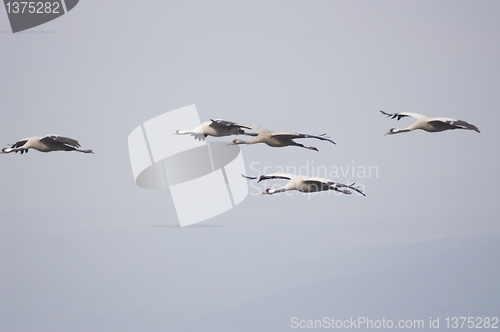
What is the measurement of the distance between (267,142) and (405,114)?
4.83 m

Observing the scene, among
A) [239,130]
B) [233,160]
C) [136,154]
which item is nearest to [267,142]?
[239,130]

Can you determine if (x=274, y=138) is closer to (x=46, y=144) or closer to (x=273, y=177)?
(x=273, y=177)

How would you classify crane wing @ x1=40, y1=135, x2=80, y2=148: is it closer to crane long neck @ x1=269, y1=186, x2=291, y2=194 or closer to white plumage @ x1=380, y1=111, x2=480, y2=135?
crane long neck @ x1=269, y1=186, x2=291, y2=194

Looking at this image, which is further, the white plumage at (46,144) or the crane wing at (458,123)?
the white plumage at (46,144)

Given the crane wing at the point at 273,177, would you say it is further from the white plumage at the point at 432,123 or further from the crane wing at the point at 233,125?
the white plumage at the point at 432,123

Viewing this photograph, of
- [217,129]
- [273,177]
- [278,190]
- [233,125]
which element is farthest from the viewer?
[217,129]

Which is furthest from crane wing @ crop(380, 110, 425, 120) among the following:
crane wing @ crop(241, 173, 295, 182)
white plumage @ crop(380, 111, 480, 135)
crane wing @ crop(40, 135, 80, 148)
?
crane wing @ crop(40, 135, 80, 148)

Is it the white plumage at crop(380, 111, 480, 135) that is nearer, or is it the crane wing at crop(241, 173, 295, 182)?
the white plumage at crop(380, 111, 480, 135)

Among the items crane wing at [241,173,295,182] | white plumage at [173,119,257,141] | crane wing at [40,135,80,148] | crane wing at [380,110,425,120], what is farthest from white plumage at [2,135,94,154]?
crane wing at [380,110,425,120]

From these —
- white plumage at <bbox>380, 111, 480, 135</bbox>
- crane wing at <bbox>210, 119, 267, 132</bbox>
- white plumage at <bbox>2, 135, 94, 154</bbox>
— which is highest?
white plumage at <bbox>2, 135, 94, 154</bbox>

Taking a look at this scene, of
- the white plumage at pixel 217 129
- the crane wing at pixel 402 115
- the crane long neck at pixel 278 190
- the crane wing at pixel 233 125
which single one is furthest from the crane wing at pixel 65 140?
the crane wing at pixel 402 115

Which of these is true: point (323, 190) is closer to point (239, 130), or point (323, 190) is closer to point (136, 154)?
point (239, 130)

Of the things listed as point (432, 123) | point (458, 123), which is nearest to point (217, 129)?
point (432, 123)

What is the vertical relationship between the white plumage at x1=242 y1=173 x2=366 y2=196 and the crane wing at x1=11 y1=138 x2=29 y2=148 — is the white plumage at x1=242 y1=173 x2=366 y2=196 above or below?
below
